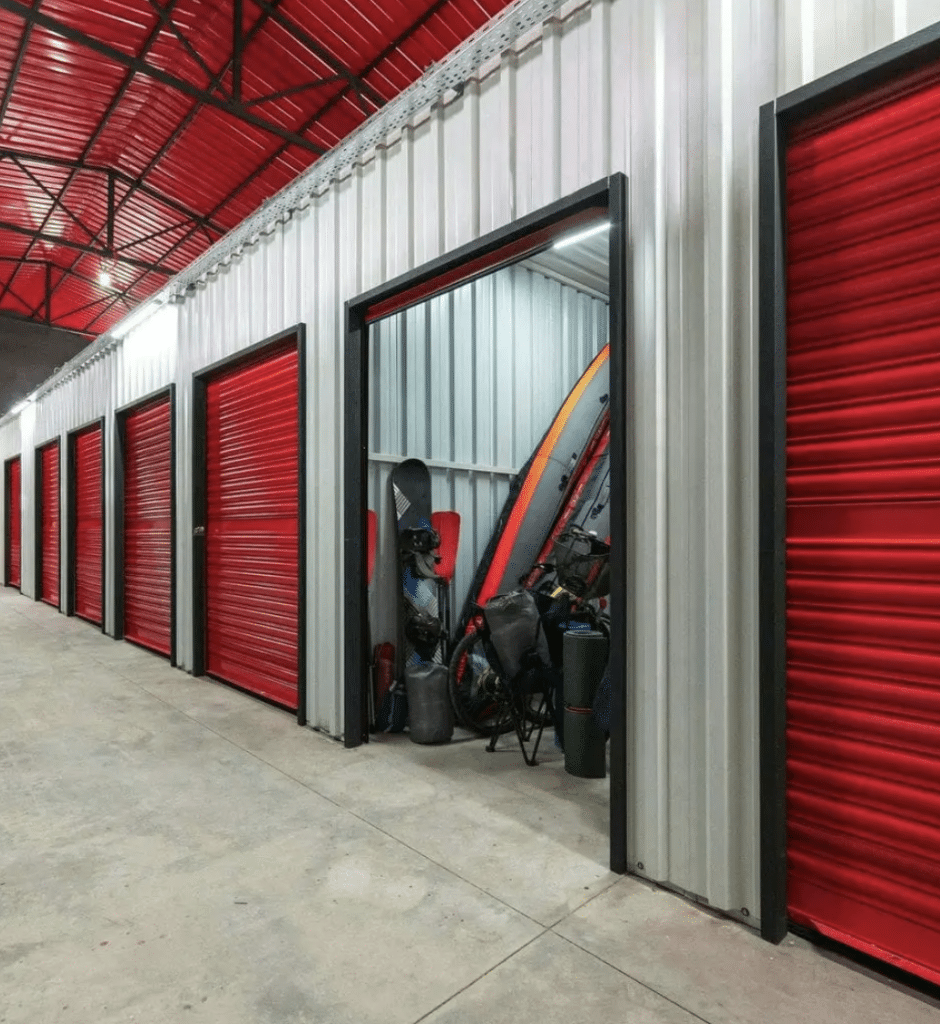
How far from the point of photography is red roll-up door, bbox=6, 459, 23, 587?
1210 centimetres

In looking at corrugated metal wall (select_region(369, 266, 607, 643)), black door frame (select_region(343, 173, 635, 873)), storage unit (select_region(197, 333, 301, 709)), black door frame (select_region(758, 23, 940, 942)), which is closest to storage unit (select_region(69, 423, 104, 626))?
storage unit (select_region(197, 333, 301, 709))

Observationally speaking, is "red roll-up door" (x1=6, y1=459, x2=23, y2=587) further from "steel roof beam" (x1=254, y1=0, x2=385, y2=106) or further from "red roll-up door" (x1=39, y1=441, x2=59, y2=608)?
"steel roof beam" (x1=254, y1=0, x2=385, y2=106)

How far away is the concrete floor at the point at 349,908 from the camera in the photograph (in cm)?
164

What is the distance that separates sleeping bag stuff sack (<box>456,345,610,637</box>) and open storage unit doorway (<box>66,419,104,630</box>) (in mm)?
5576

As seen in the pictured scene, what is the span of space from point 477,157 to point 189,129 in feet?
27.4

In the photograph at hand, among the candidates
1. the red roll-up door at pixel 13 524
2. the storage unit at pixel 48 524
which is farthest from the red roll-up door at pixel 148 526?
the red roll-up door at pixel 13 524

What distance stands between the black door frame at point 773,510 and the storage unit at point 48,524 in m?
10.5

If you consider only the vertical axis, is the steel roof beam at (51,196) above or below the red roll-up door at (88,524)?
above

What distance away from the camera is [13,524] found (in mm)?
12445

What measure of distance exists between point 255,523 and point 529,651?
2.43 metres

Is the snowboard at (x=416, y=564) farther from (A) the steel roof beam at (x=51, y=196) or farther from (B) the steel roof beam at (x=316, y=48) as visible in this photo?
(A) the steel roof beam at (x=51, y=196)

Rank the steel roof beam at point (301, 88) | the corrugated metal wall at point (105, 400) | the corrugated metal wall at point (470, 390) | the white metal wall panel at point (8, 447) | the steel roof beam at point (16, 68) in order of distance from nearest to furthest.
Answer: the corrugated metal wall at point (470, 390)
the corrugated metal wall at point (105, 400)
the steel roof beam at point (16, 68)
the steel roof beam at point (301, 88)
the white metal wall panel at point (8, 447)

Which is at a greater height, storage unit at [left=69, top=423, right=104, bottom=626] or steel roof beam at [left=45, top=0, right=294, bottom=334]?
steel roof beam at [left=45, top=0, right=294, bottom=334]

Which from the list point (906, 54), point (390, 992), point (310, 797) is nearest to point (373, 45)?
point (906, 54)
